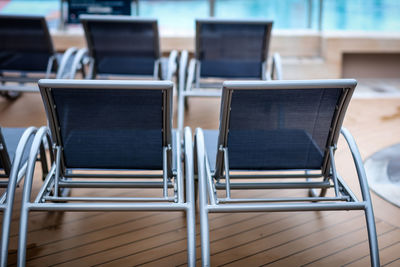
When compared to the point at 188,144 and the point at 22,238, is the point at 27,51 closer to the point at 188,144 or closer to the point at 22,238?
the point at 188,144

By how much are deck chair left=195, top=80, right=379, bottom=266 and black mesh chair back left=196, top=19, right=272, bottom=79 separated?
1.74 m

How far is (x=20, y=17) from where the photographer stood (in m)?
3.90

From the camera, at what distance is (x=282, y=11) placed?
654 centimetres

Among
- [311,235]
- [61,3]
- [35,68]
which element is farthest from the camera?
[61,3]

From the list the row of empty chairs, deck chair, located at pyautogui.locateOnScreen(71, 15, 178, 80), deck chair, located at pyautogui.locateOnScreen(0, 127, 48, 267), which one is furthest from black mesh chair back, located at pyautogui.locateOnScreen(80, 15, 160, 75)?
the row of empty chairs

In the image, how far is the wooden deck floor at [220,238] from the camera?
2375mm

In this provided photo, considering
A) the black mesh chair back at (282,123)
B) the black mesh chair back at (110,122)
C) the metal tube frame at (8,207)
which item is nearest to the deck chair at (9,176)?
the metal tube frame at (8,207)

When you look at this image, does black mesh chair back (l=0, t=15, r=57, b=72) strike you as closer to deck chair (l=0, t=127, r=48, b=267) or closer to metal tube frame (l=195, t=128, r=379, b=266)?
deck chair (l=0, t=127, r=48, b=267)

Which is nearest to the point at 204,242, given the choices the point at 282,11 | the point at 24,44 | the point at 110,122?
the point at 110,122

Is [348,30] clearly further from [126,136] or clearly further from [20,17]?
[126,136]

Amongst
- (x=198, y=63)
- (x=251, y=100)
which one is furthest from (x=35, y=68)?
(x=251, y=100)

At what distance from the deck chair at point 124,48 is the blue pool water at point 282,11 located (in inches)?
88.8

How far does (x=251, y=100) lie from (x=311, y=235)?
3.02 feet

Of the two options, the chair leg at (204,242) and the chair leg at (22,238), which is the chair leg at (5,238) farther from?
the chair leg at (204,242)
